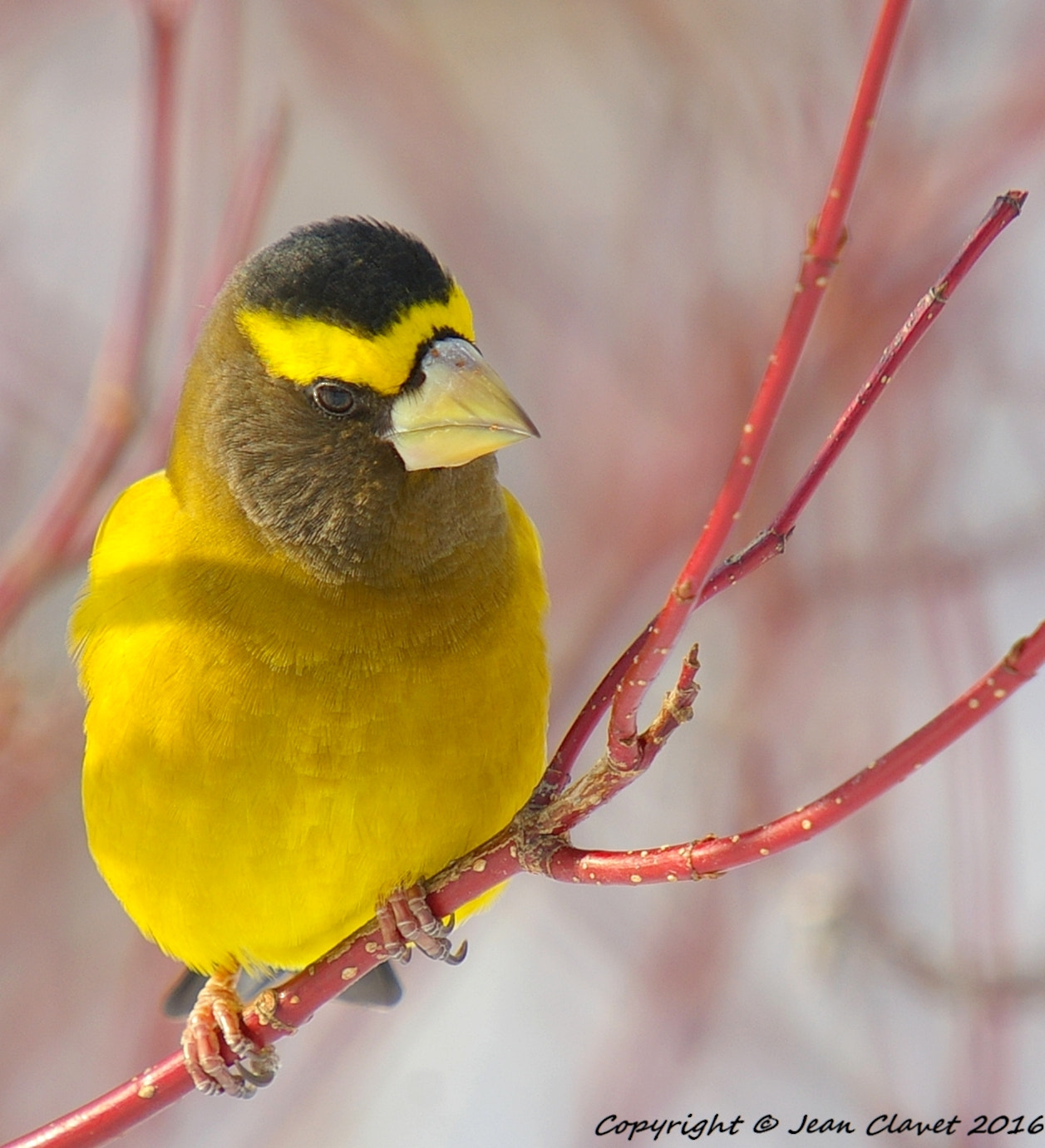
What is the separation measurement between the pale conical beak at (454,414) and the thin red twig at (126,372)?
36cm

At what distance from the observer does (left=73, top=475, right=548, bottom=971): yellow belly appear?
2084 mm

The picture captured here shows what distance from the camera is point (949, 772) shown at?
10.8ft

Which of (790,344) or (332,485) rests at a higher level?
(790,344)

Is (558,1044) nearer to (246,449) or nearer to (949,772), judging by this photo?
(949,772)

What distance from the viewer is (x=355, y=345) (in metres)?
1.99

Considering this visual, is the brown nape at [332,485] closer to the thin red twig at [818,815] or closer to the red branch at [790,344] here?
the thin red twig at [818,815]

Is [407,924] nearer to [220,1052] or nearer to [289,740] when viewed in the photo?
[289,740]

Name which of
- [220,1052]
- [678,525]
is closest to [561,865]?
[220,1052]

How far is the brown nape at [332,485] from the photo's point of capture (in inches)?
82.0

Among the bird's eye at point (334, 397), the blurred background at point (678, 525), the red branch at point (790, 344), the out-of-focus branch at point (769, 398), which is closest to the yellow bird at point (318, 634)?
the bird's eye at point (334, 397)

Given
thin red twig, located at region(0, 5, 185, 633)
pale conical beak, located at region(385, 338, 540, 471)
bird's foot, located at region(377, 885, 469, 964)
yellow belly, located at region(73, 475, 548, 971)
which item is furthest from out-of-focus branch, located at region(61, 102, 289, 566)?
bird's foot, located at region(377, 885, 469, 964)

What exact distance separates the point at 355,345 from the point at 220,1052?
1.19 meters

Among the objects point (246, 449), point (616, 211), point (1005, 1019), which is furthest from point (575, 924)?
point (246, 449)

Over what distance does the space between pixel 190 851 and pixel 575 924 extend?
2406mm
